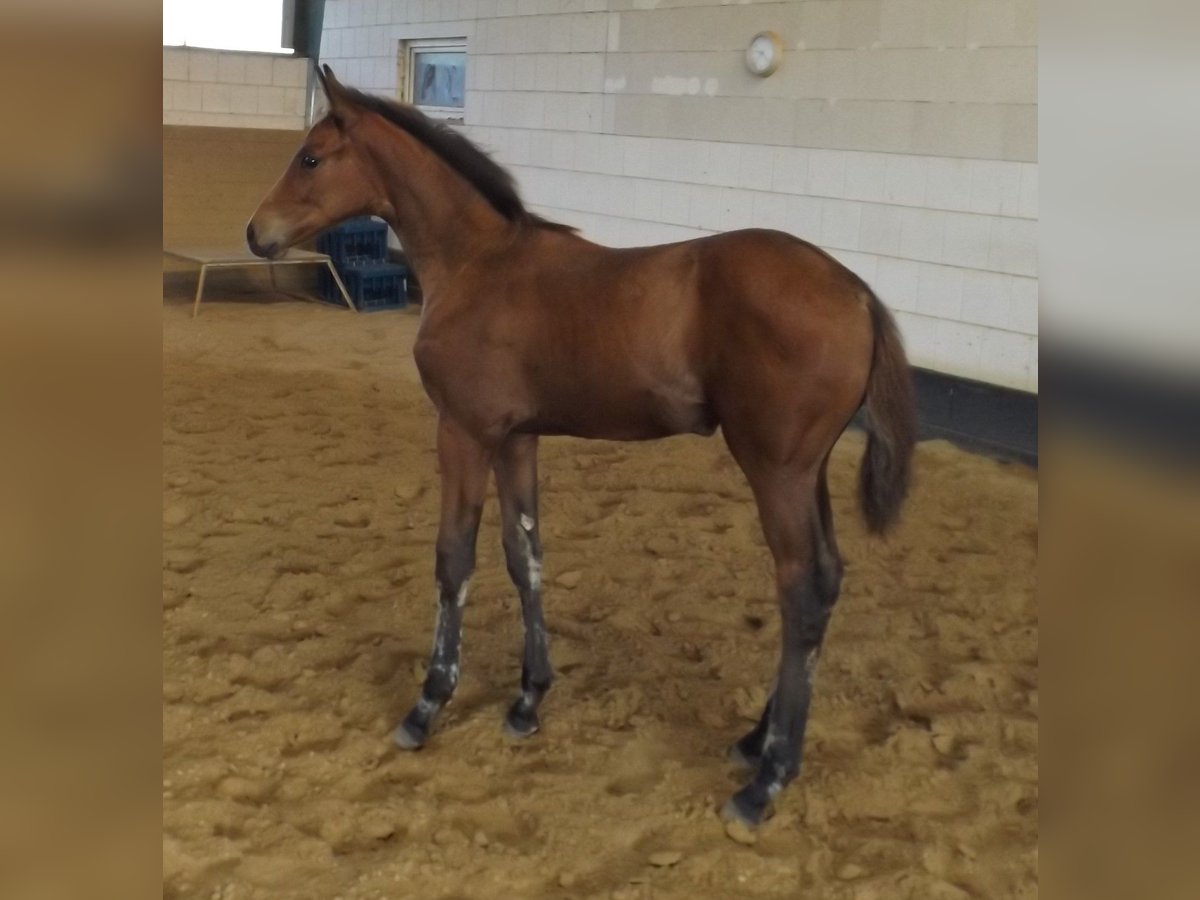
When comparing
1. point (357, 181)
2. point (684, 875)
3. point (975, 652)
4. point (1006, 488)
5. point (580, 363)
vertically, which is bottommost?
point (684, 875)

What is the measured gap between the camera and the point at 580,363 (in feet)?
6.75

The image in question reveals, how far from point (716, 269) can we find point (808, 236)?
2931 millimetres

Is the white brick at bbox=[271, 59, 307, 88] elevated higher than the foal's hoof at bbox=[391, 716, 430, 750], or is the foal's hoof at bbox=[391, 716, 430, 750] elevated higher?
the white brick at bbox=[271, 59, 307, 88]

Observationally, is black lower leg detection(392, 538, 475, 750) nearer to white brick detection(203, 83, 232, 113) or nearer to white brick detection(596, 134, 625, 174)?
white brick detection(596, 134, 625, 174)

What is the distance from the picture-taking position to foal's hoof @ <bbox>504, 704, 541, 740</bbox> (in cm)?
224

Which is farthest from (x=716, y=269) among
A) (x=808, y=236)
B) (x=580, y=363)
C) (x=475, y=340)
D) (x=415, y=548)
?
(x=808, y=236)

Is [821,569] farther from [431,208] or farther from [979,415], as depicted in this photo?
[979,415]

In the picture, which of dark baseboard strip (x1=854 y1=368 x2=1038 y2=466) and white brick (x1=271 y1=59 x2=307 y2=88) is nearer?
dark baseboard strip (x1=854 y1=368 x2=1038 y2=466)

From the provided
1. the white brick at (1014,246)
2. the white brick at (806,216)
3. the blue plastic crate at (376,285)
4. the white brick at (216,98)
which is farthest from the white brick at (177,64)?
the white brick at (1014,246)

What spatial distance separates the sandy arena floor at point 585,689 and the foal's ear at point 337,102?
1199mm

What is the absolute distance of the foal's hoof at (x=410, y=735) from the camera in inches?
85.7

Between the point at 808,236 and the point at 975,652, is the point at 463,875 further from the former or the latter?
the point at 808,236

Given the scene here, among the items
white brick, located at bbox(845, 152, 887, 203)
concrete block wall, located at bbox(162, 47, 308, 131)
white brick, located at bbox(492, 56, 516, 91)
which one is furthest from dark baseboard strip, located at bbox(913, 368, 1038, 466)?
concrete block wall, located at bbox(162, 47, 308, 131)

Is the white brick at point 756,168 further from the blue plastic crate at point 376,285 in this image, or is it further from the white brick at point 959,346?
the blue plastic crate at point 376,285
